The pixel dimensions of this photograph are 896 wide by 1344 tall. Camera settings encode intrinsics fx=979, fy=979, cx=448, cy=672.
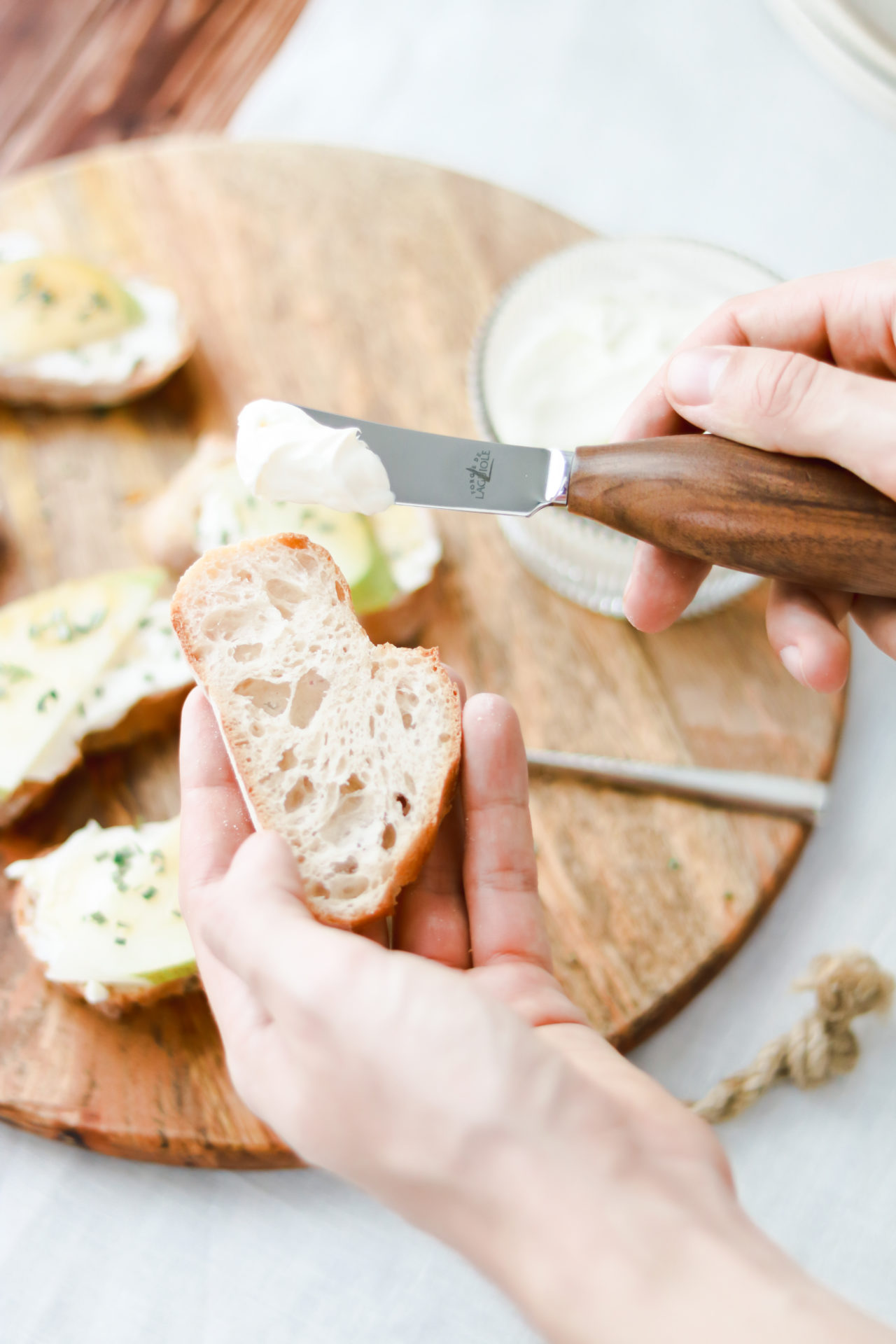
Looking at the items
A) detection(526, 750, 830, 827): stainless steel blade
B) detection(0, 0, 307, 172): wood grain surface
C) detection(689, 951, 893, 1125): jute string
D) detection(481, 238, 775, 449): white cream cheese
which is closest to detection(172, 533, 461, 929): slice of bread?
detection(526, 750, 830, 827): stainless steel blade

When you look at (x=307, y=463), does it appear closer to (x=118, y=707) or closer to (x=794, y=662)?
(x=118, y=707)

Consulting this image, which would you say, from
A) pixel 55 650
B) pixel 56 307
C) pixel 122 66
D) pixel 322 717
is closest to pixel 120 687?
pixel 55 650

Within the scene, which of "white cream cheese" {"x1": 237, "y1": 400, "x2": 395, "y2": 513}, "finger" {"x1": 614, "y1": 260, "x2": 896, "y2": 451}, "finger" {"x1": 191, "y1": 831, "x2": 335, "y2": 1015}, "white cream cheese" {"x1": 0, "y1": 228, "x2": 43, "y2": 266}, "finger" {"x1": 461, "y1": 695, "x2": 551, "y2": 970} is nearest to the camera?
"finger" {"x1": 191, "y1": 831, "x2": 335, "y2": 1015}

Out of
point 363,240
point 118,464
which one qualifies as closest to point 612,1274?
point 118,464

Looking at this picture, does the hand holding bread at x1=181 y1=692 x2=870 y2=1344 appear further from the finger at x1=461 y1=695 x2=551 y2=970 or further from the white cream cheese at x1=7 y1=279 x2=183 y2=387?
the white cream cheese at x1=7 y1=279 x2=183 y2=387

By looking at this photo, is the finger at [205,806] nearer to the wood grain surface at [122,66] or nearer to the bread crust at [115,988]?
the bread crust at [115,988]
